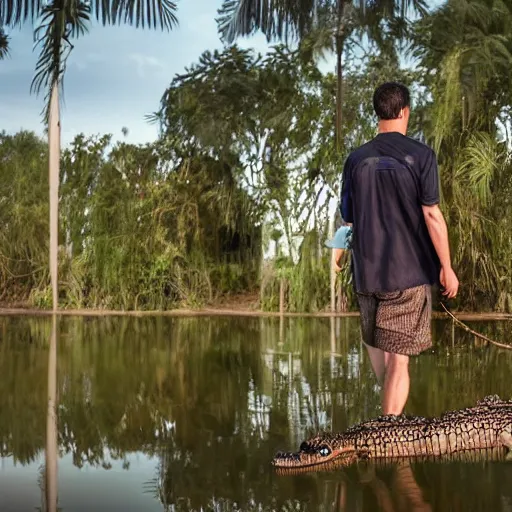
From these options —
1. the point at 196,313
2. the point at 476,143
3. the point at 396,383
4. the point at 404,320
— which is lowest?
the point at 396,383

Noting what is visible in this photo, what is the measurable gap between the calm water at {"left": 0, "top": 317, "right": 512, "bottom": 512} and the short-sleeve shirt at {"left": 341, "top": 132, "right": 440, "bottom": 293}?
74 centimetres

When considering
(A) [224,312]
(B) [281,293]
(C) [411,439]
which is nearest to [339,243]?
(C) [411,439]

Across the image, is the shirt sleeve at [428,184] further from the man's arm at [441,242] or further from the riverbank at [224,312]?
the riverbank at [224,312]

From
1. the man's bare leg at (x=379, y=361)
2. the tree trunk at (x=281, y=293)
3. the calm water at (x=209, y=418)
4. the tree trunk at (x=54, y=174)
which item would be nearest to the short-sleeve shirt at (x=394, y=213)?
the man's bare leg at (x=379, y=361)

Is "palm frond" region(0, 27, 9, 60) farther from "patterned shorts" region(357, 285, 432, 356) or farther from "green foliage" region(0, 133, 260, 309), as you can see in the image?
"patterned shorts" region(357, 285, 432, 356)

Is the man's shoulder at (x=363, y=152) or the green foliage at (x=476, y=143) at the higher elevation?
the green foliage at (x=476, y=143)

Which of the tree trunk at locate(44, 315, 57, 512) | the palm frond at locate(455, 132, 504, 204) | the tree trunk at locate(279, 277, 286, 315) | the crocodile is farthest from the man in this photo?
the tree trunk at locate(279, 277, 286, 315)

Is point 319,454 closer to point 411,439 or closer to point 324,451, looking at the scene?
point 324,451

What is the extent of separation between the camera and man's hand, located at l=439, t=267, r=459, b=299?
134 inches

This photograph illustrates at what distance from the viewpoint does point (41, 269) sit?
43.0 feet

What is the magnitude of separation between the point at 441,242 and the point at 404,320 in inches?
13.2

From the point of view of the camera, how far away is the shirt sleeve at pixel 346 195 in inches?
143

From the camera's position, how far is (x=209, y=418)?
4.20m

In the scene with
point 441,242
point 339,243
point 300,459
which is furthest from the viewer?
point 339,243
